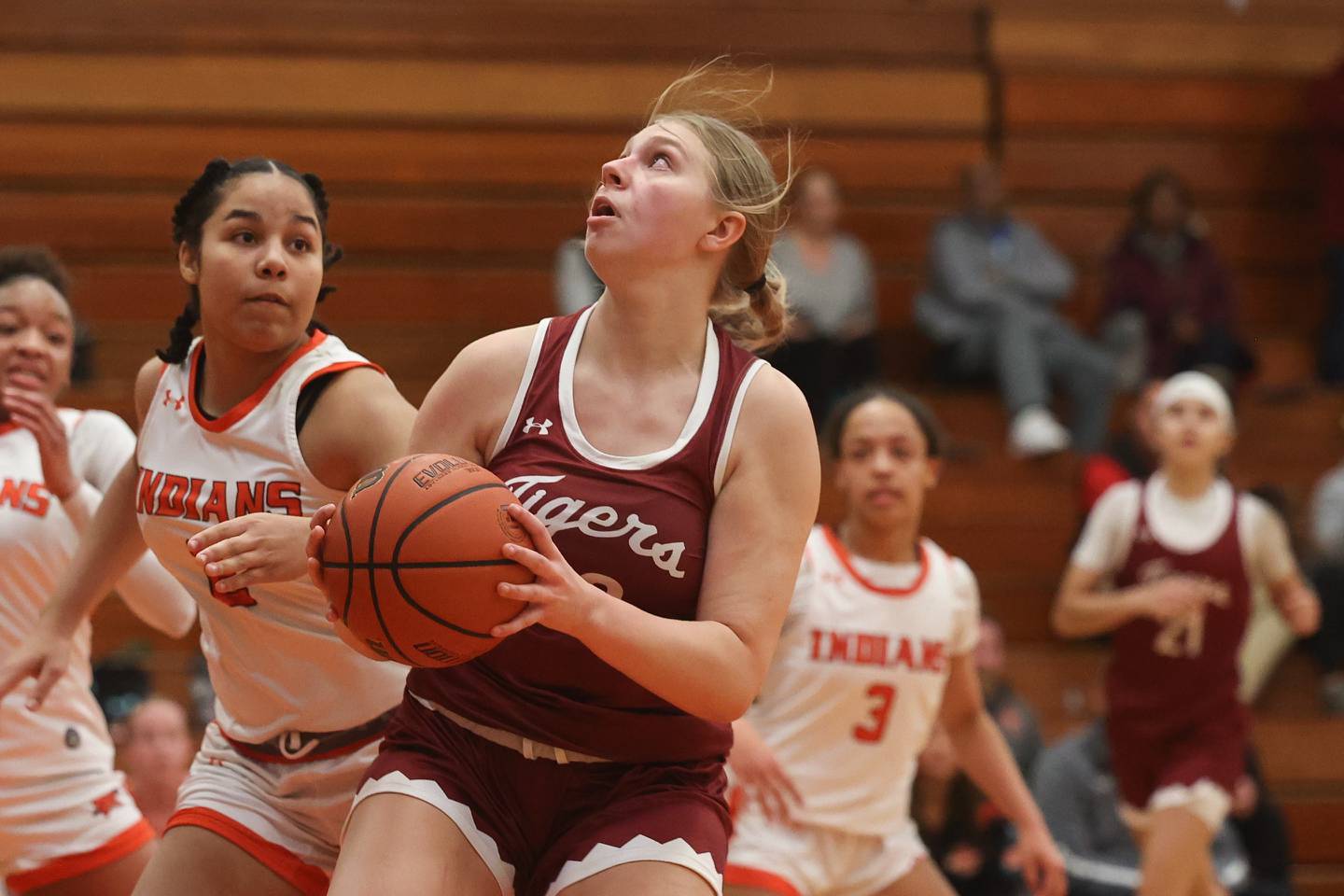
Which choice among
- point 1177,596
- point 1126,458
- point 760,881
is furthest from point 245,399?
point 1126,458

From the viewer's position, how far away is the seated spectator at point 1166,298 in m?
9.86

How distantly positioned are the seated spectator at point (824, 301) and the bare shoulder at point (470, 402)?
6.09m

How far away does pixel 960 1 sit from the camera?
11266 mm

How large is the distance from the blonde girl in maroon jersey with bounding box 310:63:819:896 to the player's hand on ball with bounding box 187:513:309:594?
27cm

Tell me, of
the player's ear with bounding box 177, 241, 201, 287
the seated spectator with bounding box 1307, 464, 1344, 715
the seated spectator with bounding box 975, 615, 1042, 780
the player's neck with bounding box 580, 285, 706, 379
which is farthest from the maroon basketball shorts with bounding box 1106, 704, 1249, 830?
the player's ear with bounding box 177, 241, 201, 287

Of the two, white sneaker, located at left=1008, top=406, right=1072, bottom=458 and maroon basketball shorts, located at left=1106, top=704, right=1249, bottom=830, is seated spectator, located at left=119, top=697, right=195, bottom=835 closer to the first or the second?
maroon basketball shorts, located at left=1106, top=704, right=1249, bottom=830

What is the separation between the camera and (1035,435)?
9.23 m

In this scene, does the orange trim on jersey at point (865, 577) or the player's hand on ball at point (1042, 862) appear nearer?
the player's hand on ball at point (1042, 862)

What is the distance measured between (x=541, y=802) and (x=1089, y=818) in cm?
508

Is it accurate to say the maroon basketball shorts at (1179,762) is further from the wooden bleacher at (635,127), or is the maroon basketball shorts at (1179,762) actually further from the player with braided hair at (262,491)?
the player with braided hair at (262,491)

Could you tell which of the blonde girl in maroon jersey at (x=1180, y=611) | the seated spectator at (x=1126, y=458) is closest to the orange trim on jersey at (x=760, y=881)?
the blonde girl in maroon jersey at (x=1180, y=611)

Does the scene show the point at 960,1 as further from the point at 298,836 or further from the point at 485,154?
the point at 298,836

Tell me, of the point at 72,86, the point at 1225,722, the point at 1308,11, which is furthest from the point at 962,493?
the point at 72,86

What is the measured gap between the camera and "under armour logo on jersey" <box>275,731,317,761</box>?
3.37m
